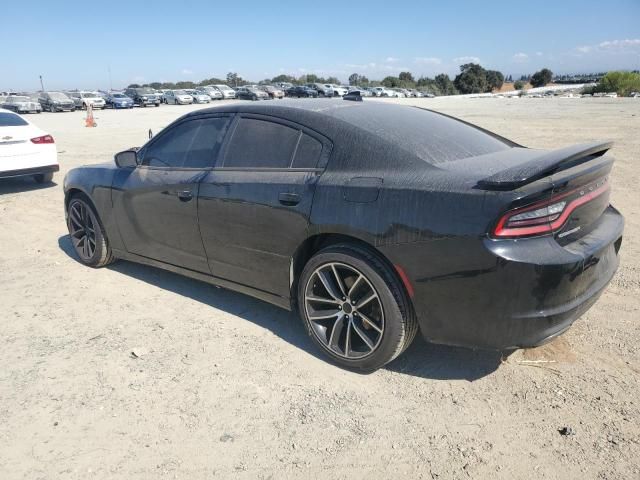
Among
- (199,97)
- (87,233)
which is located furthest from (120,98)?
(87,233)

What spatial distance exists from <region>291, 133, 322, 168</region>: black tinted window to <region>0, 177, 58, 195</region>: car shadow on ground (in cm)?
783

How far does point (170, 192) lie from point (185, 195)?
0.21m

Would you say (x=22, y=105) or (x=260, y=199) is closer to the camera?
(x=260, y=199)

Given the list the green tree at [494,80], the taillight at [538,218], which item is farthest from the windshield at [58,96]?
the green tree at [494,80]

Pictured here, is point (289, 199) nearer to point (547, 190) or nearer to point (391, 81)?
point (547, 190)

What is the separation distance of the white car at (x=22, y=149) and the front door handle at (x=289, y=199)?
7143mm

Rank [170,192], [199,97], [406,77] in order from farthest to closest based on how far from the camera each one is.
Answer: [406,77]
[199,97]
[170,192]

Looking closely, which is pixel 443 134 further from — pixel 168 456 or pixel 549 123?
pixel 549 123

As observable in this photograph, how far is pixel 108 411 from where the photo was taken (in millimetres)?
2885

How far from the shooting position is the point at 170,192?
404 cm

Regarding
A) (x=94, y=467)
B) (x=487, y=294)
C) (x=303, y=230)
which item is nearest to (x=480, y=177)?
(x=487, y=294)

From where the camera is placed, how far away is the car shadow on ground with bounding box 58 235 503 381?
3145 mm

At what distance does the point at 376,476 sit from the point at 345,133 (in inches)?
77.4

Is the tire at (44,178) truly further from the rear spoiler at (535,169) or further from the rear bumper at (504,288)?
the rear spoiler at (535,169)
